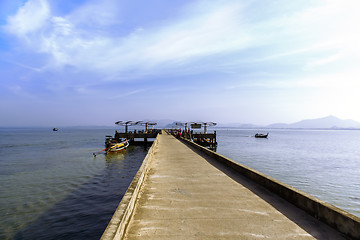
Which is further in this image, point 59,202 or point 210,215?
point 59,202

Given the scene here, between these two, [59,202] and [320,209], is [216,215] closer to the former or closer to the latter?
[320,209]

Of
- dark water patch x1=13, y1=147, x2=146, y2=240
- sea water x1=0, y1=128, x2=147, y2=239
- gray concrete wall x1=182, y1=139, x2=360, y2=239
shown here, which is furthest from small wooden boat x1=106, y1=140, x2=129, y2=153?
gray concrete wall x1=182, y1=139, x2=360, y2=239

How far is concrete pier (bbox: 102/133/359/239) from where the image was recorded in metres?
3.43

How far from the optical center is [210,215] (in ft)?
13.7

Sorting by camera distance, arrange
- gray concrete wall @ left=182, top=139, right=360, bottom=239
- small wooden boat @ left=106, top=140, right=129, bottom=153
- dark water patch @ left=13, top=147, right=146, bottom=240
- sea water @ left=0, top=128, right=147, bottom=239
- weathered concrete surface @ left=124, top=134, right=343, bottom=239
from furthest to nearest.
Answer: small wooden boat @ left=106, top=140, right=129, bottom=153 → sea water @ left=0, top=128, right=147, bottom=239 → dark water patch @ left=13, top=147, right=146, bottom=240 → weathered concrete surface @ left=124, top=134, right=343, bottom=239 → gray concrete wall @ left=182, top=139, right=360, bottom=239

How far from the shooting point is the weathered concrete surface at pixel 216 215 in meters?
3.46

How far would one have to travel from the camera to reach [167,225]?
12.3ft

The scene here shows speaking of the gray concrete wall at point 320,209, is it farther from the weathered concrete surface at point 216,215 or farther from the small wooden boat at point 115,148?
the small wooden boat at point 115,148

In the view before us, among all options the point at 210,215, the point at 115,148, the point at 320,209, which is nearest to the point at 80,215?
the point at 210,215

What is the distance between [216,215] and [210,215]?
120 millimetres

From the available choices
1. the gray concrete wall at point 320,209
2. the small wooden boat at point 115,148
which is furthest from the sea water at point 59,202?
the small wooden boat at point 115,148

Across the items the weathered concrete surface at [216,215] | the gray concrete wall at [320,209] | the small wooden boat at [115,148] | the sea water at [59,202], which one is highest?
the gray concrete wall at [320,209]

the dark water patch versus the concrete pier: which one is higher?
the concrete pier

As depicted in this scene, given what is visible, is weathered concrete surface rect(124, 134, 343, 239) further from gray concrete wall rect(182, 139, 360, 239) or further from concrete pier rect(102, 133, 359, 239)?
gray concrete wall rect(182, 139, 360, 239)
